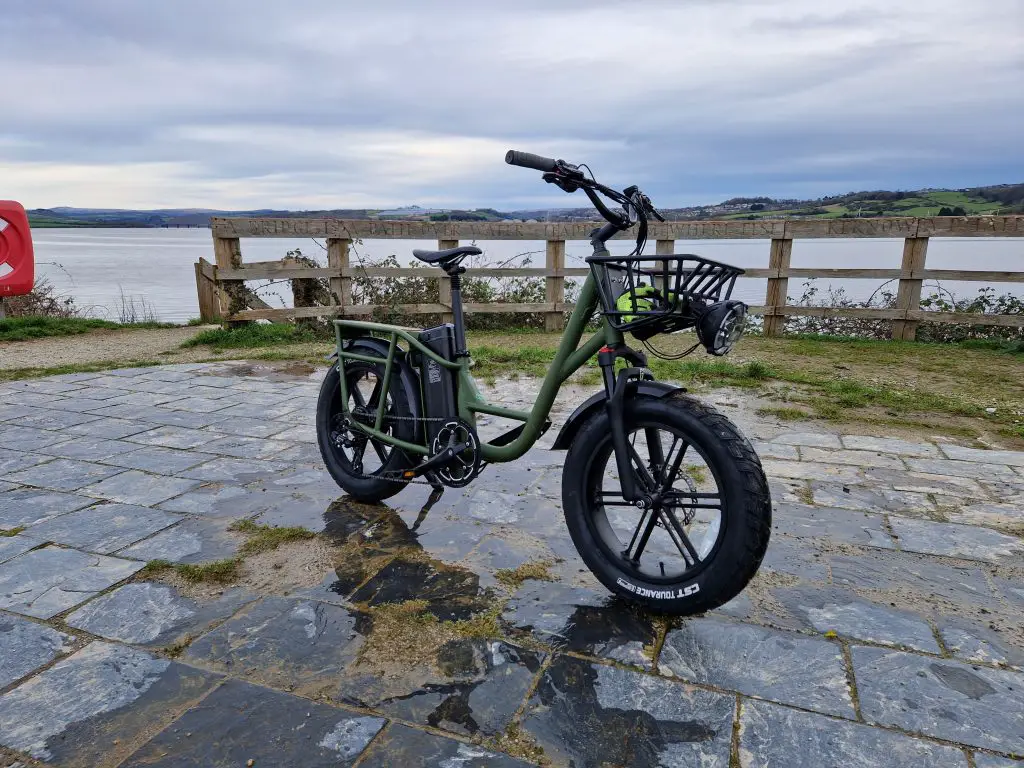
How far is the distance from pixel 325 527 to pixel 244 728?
1.41 meters

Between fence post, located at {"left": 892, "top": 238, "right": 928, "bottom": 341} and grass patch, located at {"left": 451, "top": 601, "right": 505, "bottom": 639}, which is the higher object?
fence post, located at {"left": 892, "top": 238, "right": 928, "bottom": 341}

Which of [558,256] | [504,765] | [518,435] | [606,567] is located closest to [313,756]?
[504,765]

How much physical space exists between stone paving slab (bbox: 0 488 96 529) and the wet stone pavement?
0.07 ft

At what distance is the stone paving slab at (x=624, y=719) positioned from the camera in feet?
6.13

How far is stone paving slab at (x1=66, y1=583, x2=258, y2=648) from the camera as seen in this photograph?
244cm

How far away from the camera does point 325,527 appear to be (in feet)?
11.0

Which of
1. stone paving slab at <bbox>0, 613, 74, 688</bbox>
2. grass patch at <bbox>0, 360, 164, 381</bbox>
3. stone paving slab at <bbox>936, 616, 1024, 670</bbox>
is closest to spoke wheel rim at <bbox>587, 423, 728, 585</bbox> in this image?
stone paving slab at <bbox>936, 616, 1024, 670</bbox>

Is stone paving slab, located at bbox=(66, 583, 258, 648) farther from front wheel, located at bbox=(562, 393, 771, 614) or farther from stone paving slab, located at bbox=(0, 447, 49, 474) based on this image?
stone paving slab, located at bbox=(0, 447, 49, 474)

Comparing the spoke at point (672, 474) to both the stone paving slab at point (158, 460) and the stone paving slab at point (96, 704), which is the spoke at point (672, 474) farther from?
the stone paving slab at point (158, 460)


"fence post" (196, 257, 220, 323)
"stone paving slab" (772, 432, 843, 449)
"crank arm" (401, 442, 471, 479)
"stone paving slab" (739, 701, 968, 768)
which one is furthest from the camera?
"fence post" (196, 257, 220, 323)

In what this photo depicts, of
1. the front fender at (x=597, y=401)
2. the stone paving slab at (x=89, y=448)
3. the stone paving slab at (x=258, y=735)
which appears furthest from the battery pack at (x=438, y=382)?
the stone paving slab at (x=89, y=448)

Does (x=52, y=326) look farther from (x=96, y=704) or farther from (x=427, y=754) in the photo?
(x=427, y=754)

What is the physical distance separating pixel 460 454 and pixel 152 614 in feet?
4.38

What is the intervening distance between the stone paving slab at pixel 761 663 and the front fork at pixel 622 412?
0.48 meters
